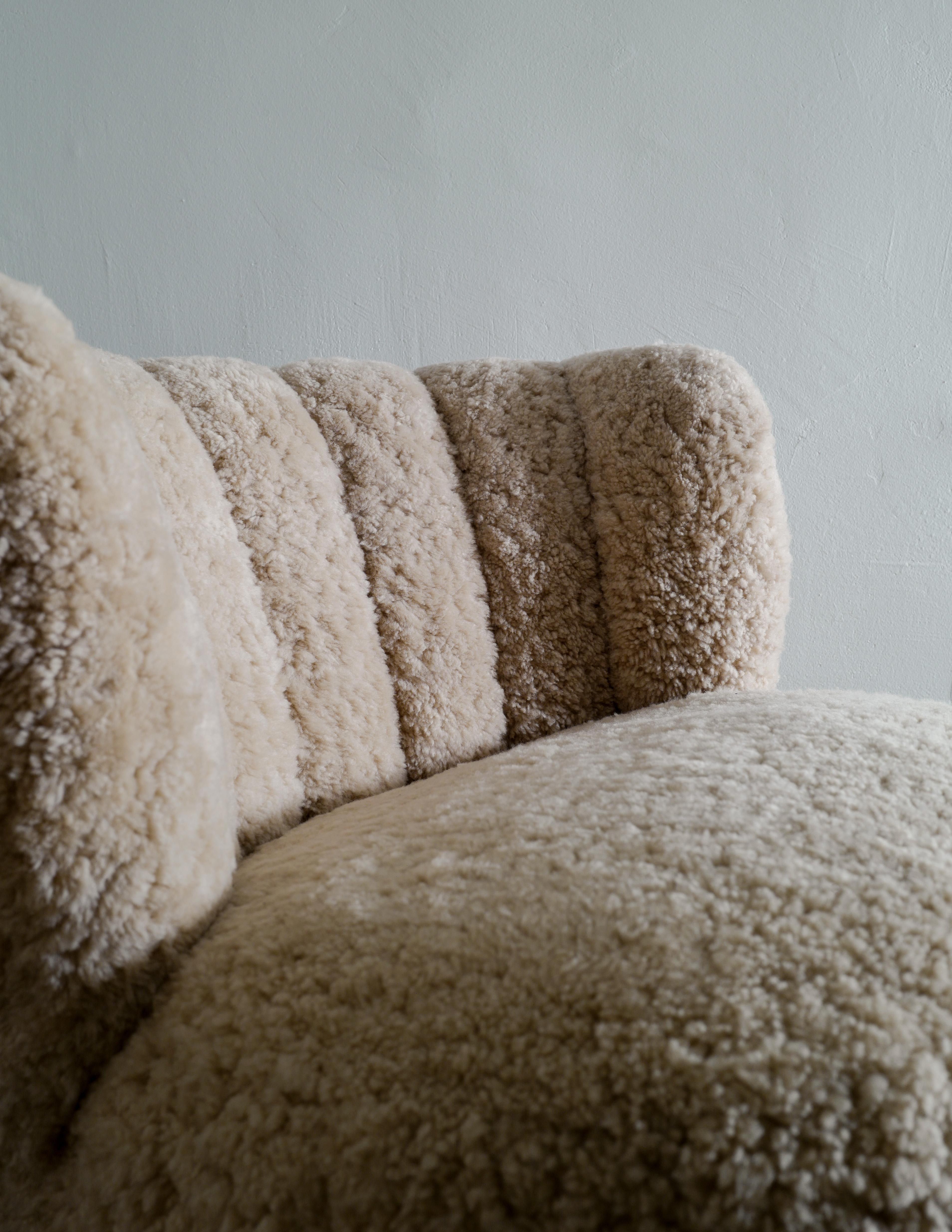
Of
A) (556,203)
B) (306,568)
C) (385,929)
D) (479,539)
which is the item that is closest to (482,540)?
(479,539)

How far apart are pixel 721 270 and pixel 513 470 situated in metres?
0.61

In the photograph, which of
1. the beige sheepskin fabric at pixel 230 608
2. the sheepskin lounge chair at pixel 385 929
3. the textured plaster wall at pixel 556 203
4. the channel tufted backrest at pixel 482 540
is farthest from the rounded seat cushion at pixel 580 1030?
the textured plaster wall at pixel 556 203

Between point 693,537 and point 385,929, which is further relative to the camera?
point 693,537

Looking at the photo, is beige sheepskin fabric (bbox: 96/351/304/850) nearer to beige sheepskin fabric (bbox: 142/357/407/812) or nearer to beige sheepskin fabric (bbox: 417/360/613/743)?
beige sheepskin fabric (bbox: 142/357/407/812)

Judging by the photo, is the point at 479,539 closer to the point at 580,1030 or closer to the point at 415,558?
the point at 415,558

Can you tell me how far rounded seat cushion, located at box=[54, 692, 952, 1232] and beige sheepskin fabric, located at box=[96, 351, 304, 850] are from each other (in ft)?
0.44

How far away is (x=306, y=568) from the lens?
70 centimetres

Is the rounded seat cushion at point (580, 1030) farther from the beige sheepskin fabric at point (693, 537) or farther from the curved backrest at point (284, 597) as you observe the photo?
the beige sheepskin fabric at point (693, 537)

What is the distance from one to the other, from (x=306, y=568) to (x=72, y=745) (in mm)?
326

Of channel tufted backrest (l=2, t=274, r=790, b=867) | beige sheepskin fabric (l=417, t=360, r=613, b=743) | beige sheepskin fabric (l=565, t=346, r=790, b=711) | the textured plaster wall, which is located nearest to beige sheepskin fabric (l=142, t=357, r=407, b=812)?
channel tufted backrest (l=2, t=274, r=790, b=867)

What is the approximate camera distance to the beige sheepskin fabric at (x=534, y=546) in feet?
2.69

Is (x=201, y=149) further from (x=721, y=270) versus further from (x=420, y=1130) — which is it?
(x=420, y=1130)

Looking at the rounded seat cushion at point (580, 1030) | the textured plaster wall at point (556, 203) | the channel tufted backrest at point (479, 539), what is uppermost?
the textured plaster wall at point (556, 203)

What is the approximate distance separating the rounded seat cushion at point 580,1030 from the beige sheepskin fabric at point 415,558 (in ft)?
0.89
